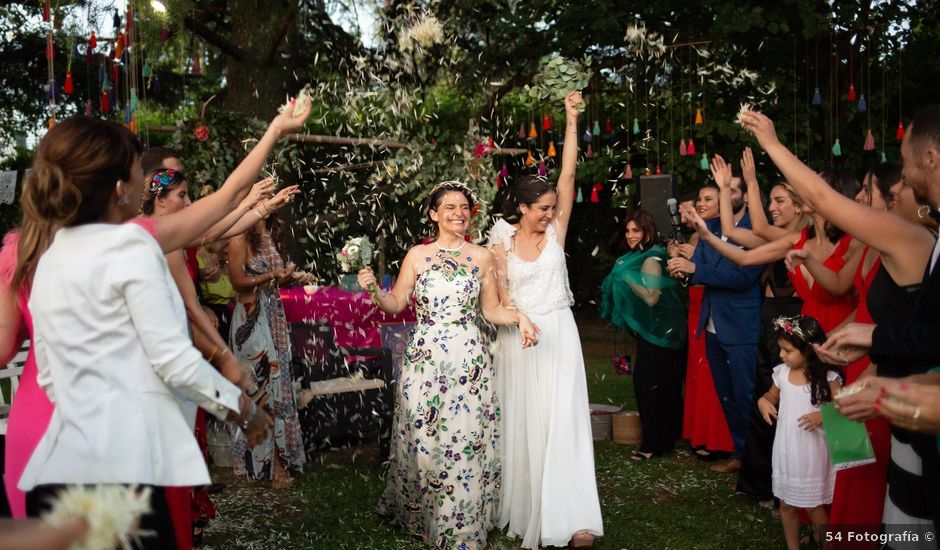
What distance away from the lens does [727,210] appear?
5582 mm

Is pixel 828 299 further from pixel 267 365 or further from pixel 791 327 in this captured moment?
pixel 267 365

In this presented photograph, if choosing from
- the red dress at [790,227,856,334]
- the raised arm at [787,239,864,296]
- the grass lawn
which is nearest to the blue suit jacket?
the grass lawn

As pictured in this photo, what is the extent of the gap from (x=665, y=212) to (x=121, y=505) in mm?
5713

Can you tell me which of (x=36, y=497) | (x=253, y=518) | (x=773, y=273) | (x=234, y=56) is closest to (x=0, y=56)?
(x=234, y=56)

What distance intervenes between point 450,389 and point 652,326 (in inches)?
103

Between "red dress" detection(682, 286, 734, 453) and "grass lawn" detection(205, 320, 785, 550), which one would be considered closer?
"grass lawn" detection(205, 320, 785, 550)

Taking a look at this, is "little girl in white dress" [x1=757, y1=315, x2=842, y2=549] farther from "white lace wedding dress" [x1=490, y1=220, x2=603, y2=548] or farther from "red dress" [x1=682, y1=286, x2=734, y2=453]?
"red dress" [x1=682, y1=286, x2=734, y2=453]

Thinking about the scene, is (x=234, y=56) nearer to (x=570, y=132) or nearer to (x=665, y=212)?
(x=665, y=212)

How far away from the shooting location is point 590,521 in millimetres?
4699

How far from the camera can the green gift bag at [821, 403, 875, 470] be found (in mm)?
2807

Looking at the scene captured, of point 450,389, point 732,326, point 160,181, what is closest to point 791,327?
point 450,389

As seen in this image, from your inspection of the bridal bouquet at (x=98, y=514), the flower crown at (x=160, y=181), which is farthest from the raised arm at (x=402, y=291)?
the bridal bouquet at (x=98, y=514)

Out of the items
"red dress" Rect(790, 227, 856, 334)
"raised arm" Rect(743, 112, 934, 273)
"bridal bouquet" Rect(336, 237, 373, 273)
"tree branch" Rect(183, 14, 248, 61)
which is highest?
"tree branch" Rect(183, 14, 248, 61)

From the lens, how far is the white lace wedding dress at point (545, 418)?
4723mm
